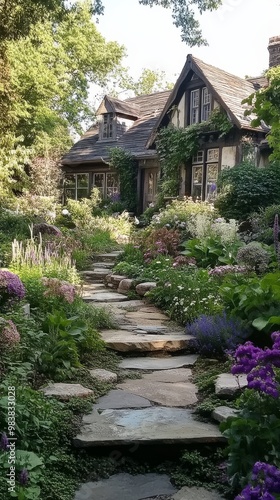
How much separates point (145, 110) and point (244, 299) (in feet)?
69.2

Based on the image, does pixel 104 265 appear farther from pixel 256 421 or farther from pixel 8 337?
pixel 256 421

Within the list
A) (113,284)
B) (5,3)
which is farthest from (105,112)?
(113,284)

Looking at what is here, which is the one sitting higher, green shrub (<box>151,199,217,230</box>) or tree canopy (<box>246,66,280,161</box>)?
tree canopy (<box>246,66,280,161</box>)

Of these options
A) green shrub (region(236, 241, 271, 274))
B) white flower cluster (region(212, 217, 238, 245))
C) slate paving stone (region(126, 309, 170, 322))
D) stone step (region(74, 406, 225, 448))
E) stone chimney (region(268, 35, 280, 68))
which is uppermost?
stone chimney (region(268, 35, 280, 68))

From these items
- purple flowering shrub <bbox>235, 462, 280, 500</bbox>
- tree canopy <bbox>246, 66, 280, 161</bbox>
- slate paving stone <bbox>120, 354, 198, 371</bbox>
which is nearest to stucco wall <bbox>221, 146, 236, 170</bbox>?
tree canopy <bbox>246, 66, 280, 161</bbox>

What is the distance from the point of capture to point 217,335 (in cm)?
487

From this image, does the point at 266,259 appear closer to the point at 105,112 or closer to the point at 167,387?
the point at 167,387

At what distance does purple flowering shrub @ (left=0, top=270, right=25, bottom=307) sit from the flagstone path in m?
1.14

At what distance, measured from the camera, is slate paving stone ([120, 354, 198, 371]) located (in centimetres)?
475

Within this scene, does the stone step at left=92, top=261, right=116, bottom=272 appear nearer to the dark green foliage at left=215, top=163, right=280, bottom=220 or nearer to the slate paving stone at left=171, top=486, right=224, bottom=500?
Result: the dark green foliage at left=215, top=163, right=280, bottom=220

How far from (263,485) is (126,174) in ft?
64.6

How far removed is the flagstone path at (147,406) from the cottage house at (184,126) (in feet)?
29.9

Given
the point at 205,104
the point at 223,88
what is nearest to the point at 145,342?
the point at 223,88

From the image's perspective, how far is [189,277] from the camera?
23.7ft
